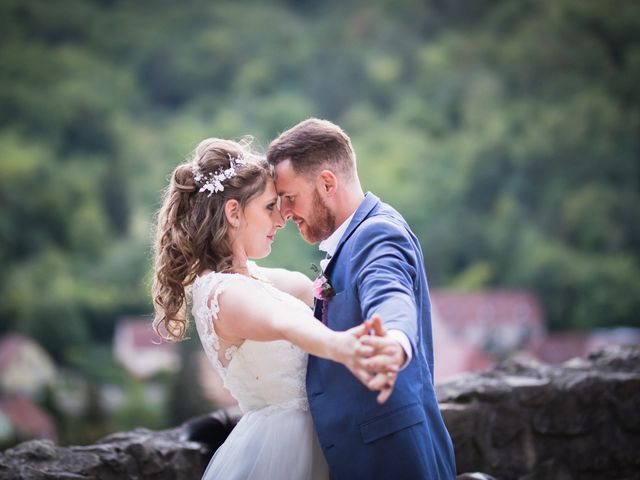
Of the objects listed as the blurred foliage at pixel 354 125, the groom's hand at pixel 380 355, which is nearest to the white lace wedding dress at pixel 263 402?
the groom's hand at pixel 380 355

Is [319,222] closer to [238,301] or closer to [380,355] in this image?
[238,301]

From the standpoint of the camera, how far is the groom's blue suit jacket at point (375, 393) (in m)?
2.26

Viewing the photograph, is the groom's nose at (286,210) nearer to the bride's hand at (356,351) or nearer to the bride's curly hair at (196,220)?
the bride's curly hair at (196,220)

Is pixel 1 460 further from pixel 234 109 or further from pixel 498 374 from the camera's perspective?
pixel 234 109

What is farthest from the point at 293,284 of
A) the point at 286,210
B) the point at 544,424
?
the point at 544,424

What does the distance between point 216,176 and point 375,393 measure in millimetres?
808

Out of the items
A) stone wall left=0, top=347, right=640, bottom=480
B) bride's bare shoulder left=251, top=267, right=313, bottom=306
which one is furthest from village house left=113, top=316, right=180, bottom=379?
bride's bare shoulder left=251, top=267, right=313, bottom=306

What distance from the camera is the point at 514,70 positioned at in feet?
98.3

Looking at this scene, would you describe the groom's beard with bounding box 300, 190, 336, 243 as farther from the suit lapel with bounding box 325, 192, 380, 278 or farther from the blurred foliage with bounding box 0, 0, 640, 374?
the blurred foliage with bounding box 0, 0, 640, 374

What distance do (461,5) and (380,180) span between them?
7829mm

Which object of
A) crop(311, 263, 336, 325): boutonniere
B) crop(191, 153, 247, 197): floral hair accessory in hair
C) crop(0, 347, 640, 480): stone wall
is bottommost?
crop(0, 347, 640, 480): stone wall

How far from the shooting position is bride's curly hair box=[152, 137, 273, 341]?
8.38 ft

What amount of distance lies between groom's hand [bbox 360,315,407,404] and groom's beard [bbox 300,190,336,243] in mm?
676

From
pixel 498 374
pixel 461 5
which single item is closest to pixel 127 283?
pixel 461 5
